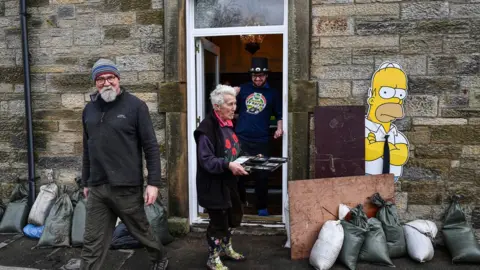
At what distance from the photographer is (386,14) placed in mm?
4340

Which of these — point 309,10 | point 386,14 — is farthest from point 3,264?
point 386,14

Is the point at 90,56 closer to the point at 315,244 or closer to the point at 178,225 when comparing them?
the point at 178,225

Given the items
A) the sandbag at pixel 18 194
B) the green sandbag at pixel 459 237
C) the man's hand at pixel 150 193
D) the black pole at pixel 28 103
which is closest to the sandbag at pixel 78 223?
the black pole at pixel 28 103

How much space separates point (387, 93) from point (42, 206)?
4.18m

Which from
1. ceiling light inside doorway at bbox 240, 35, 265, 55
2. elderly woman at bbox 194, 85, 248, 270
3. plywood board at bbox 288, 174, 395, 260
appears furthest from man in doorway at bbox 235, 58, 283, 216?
elderly woman at bbox 194, 85, 248, 270

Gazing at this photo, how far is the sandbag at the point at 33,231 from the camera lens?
488 cm

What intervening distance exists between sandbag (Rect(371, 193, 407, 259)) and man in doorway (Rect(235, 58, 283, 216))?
1504mm

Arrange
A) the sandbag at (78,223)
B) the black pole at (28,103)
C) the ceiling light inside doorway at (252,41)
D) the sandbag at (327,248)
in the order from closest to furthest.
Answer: the sandbag at (327,248)
the sandbag at (78,223)
the black pole at (28,103)
the ceiling light inside doorway at (252,41)

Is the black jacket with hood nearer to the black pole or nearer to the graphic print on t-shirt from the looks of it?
the graphic print on t-shirt

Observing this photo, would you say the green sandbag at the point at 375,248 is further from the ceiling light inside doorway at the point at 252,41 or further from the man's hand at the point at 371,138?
the ceiling light inside doorway at the point at 252,41

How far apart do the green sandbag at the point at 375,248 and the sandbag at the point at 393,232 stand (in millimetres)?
89

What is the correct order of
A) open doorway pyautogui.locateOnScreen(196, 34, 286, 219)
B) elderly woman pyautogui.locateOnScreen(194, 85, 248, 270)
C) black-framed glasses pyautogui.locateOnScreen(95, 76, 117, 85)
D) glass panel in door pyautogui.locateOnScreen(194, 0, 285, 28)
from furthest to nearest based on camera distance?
open doorway pyautogui.locateOnScreen(196, 34, 286, 219) < glass panel in door pyautogui.locateOnScreen(194, 0, 285, 28) < elderly woman pyautogui.locateOnScreen(194, 85, 248, 270) < black-framed glasses pyautogui.locateOnScreen(95, 76, 117, 85)

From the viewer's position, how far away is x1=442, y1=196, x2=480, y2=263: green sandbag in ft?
12.8

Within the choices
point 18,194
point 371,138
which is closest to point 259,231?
point 371,138
